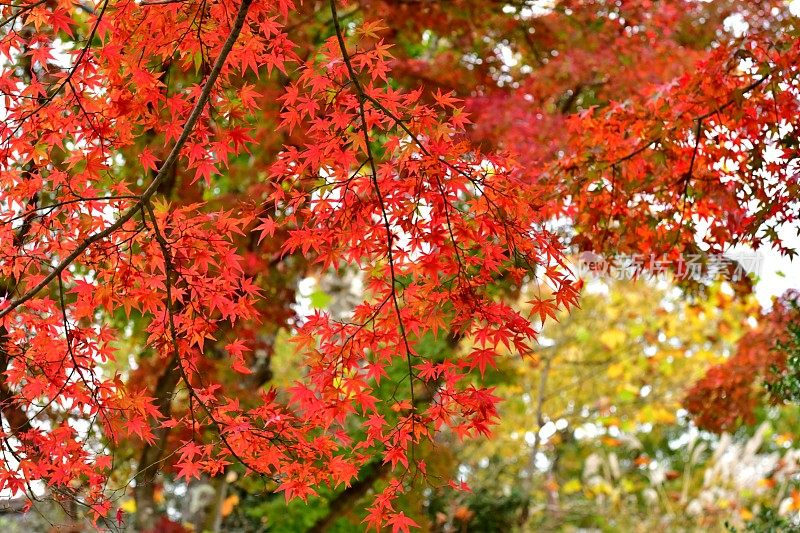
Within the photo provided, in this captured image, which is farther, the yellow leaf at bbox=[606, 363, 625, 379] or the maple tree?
the yellow leaf at bbox=[606, 363, 625, 379]

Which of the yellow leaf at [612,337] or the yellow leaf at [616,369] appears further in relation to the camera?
the yellow leaf at [616,369]

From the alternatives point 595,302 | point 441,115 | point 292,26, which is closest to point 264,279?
point 292,26
